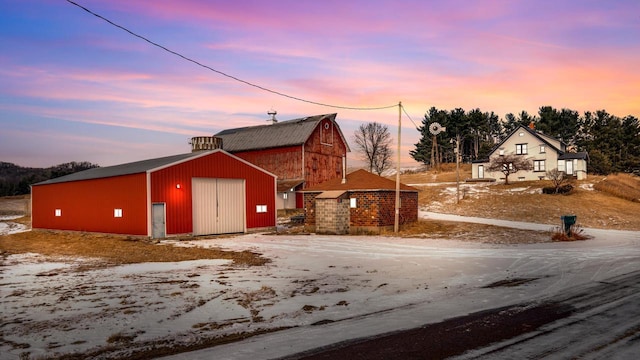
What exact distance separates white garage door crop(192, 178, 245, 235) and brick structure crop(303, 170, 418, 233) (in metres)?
4.75

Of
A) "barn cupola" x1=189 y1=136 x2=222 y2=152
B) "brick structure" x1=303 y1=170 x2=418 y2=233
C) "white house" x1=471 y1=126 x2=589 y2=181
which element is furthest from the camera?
"white house" x1=471 y1=126 x2=589 y2=181

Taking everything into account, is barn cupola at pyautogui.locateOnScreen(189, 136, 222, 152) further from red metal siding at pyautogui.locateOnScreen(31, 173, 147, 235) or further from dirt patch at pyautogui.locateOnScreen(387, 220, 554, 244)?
dirt patch at pyautogui.locateOnScreen(387, 220, 554, 244)

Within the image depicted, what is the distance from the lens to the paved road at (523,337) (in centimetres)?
636

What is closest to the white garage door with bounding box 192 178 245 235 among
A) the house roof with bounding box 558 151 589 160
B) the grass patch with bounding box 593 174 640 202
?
the grass patch with bounding box 593 174 640 202

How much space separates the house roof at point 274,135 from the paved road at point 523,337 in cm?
3701

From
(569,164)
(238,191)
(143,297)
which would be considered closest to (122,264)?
(143,297)

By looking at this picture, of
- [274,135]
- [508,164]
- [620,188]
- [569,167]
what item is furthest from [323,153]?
[569,167]

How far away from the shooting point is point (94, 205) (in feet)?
96.4

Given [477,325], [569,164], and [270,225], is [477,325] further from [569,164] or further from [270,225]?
[569,164]

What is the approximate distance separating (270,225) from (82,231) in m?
12.4

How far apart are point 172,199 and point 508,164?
43.3 metres

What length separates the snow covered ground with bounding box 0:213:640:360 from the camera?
7.36m

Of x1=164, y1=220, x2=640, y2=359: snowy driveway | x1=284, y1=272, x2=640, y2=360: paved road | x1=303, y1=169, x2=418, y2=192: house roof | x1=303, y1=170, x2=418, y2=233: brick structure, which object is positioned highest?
x1=303, y1=169, x2=418, y2=192: house roof

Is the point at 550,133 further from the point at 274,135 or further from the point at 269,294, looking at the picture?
the point at 269,294
